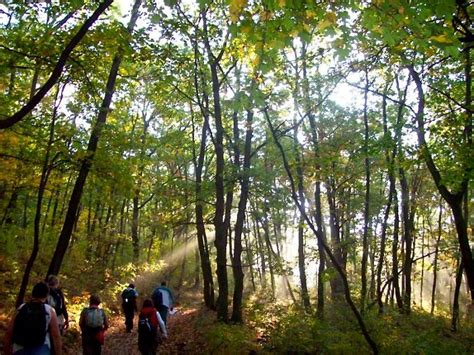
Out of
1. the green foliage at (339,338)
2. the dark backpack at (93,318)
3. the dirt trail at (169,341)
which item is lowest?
the dirt trail at (169,341)

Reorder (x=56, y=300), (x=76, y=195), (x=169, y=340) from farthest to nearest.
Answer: (x=76, y=195), (x=169, y=340), (x=56, y=300)

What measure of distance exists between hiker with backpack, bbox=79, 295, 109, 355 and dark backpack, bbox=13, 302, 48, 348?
3.81 meters

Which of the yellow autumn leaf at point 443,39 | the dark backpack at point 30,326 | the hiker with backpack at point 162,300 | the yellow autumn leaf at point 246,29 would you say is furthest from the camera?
the hiker with backpack at point 162,300

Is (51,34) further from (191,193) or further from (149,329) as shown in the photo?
(191,193)

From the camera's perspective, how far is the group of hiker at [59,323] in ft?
15.3

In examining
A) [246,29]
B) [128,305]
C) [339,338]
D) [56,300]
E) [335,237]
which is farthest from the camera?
[335,237]

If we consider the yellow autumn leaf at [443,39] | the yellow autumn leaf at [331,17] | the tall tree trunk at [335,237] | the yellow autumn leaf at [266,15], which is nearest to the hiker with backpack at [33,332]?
the yellow autumn leaf at [266,15]

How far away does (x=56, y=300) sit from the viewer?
8.73 meters

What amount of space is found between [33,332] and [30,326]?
78 mm

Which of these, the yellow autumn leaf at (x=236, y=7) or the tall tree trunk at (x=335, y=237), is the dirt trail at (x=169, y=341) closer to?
the tall tree trunk at (x=335, y=237)

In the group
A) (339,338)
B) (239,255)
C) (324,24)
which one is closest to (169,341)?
(239,255)

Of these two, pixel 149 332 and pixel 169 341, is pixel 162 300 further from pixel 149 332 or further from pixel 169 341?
pixel 149 332

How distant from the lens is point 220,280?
14.9 metres

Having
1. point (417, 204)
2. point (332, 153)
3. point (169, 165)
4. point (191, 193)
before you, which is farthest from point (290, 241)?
point (332, 153)
